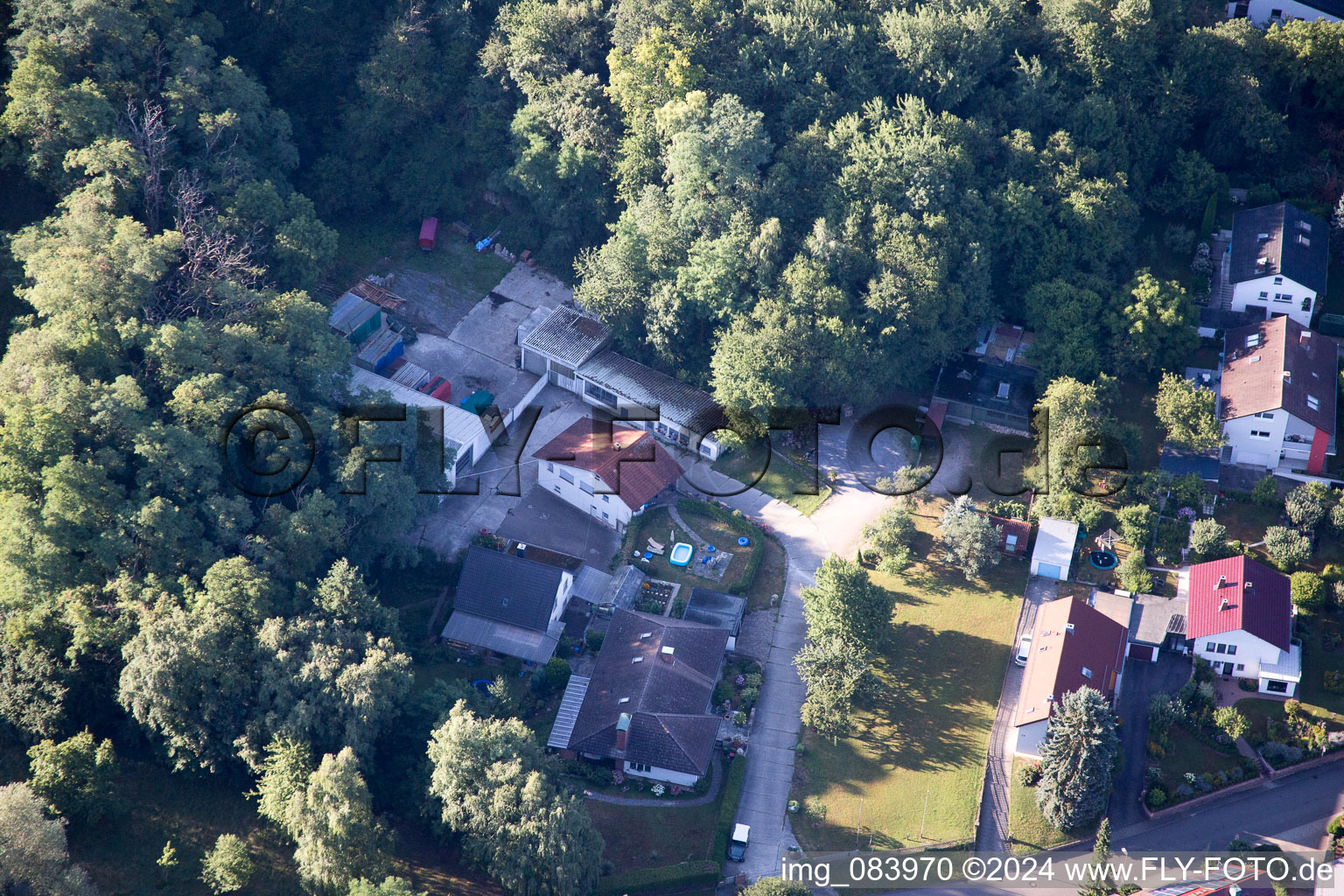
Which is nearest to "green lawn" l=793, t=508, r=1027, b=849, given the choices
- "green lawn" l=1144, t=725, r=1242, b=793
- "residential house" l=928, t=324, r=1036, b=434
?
"green lawn" l=1144, t=725, r=1242, b=793

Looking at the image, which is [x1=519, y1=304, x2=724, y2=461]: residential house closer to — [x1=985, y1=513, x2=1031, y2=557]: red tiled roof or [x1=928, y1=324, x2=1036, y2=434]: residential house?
[x1=928, y1=324, x2=1036, y2=434]: residential house

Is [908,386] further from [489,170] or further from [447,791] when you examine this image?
[447,791]

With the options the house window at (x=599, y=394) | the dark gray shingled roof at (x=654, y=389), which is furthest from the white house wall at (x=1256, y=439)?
the house window at (x=599, y=394)

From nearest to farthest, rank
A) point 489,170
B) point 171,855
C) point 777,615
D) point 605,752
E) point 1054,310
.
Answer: point 171,855 < point 605,752 < point 777,615 < point 1054,310 < point 489,170

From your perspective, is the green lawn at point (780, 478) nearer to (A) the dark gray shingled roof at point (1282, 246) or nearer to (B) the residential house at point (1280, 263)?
(B) the residential house at point (1280, 263)

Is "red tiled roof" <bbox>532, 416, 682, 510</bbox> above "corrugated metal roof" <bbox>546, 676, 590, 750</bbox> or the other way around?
above

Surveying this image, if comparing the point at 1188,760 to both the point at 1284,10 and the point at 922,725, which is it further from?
the point at 1284,10

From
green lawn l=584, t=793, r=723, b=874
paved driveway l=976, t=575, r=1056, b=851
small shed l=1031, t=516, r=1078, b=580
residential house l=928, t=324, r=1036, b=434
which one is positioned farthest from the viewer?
residential house l=928, t=324, r=1036, b=434

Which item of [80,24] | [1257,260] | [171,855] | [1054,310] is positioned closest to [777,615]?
[1054,310]
